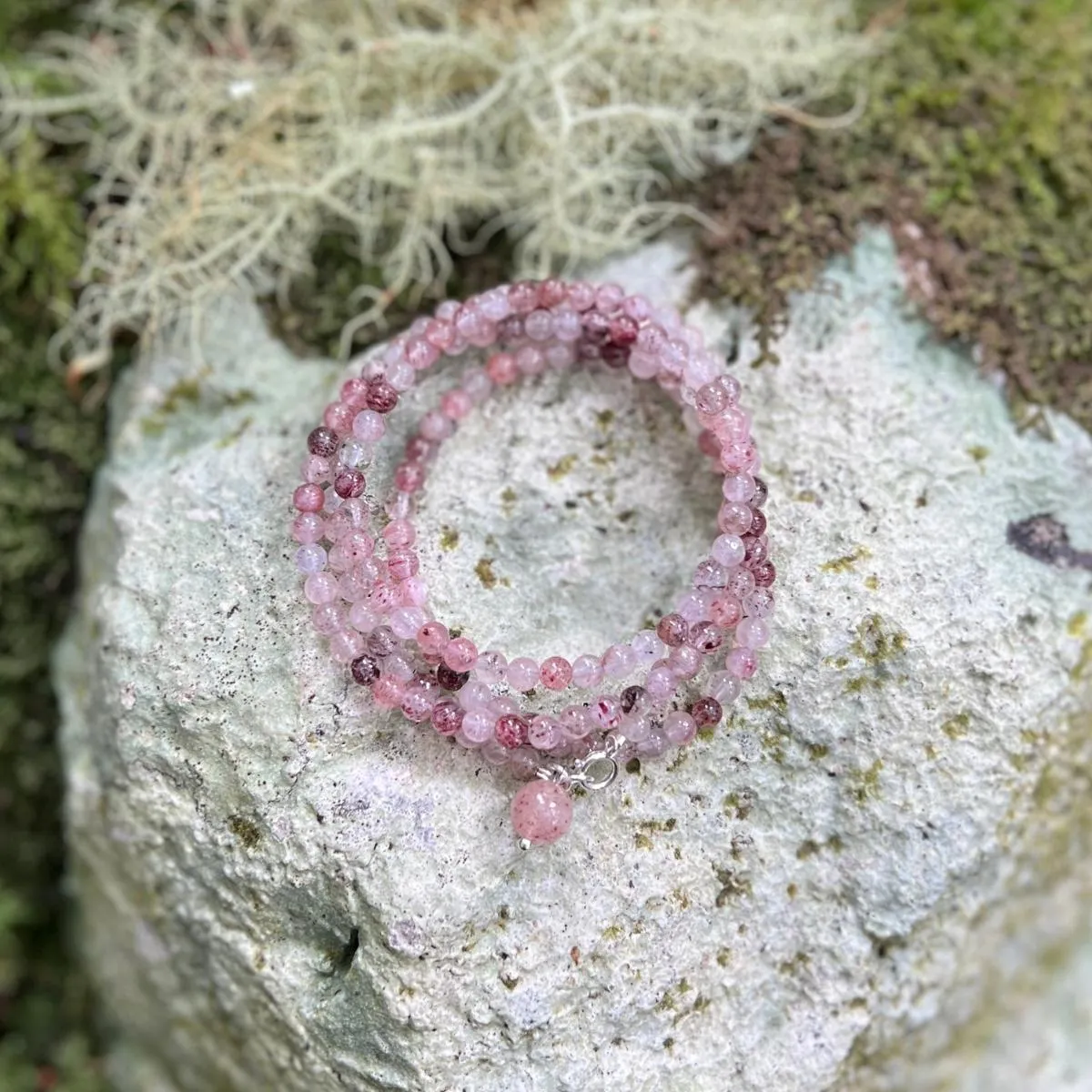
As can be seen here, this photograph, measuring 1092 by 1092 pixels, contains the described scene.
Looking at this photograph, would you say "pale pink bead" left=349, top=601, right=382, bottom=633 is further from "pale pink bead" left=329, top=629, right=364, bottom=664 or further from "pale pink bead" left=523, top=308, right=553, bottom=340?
"pale pink bead" left=523, top=308, right=553, bottom=340

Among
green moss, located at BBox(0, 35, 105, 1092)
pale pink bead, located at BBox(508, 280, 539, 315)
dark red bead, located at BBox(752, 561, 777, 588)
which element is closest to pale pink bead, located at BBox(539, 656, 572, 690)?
dark red bead, located at BBox(752, 561, 777, 588)

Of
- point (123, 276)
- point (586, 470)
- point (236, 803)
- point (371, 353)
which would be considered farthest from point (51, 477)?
point (586, 470)

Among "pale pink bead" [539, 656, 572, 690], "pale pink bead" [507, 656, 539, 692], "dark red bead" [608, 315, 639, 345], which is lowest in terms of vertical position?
"pale pink bead" [507, 656, 539, 692]

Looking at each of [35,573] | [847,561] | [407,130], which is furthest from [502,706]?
[35,573]

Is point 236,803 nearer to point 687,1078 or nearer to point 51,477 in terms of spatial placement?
point 687,1078

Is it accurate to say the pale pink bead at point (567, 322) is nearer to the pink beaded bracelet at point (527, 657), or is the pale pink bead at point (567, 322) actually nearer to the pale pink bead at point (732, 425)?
the pink beaded bracelet at point (527, 657)

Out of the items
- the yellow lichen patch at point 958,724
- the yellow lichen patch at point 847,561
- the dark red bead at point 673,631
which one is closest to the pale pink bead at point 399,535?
the dark red bead at point 673,631

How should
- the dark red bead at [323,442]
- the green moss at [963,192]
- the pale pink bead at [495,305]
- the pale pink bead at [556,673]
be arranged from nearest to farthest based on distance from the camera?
1. the pale pink bead at [556,673]
2. the dark red bead at [323,442]
3. the pale pink bead at [495,305]
4. the green moss at [963,192]
